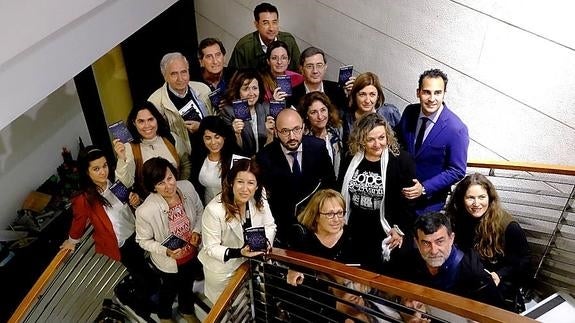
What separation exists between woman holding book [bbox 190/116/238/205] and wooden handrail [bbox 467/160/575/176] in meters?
1.68

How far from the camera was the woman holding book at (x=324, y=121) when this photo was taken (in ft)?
A: 12.1

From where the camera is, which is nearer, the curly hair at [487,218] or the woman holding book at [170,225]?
the woman holding book at [170,225]

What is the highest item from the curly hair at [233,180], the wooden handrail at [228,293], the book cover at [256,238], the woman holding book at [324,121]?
the woman holding book at [324,121]

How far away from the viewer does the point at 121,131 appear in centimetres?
351

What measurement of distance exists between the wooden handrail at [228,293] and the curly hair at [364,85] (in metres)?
1.37

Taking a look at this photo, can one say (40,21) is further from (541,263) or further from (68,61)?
(541,263)

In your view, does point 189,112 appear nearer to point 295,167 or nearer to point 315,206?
point 295,167

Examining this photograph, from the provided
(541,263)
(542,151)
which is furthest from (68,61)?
(541,263)

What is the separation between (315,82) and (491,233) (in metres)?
1.59

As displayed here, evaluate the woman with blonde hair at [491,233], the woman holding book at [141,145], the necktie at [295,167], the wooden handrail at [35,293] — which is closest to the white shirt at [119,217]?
the woman holding book at [141,145]

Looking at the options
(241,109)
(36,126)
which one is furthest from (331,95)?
(36,126)

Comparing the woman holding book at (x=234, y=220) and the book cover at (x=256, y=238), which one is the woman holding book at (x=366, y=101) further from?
the book cover at (x=256, y=238)

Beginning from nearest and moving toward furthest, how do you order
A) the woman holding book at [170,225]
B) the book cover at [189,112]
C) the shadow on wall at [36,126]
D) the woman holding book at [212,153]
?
1. the woman holding book at [170,225]
2. the woman holding book at [212,153]
3. the book cover at [189,112]
4. the shadow on wall at [36,126]

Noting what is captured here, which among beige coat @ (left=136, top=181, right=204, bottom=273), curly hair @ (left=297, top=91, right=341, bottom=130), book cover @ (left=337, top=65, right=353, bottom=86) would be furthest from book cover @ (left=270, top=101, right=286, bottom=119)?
beige coat @ (left=136, top=181, right=204, bottom=273)
